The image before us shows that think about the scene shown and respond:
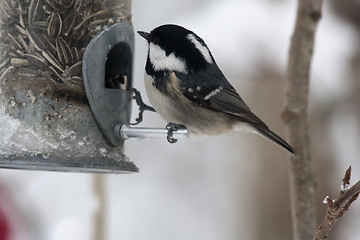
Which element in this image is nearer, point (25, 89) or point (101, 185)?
point (25, 89)

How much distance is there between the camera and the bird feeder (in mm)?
2979

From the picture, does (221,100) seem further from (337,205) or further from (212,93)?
(337,205)

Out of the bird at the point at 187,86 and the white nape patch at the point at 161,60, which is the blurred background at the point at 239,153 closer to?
the bird at the point at 187,86

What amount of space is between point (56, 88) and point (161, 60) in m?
0.61

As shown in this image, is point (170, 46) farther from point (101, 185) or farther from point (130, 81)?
point (101, 185)

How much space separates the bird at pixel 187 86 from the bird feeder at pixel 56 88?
9.6 inches

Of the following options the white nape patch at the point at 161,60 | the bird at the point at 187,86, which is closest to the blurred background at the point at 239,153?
the bird at the point at 187,86

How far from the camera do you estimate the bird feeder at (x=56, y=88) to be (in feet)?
9.77

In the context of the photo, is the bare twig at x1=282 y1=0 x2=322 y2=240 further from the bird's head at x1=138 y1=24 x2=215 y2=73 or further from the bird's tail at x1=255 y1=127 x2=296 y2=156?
the bird's head at x1=138 y1=24 x2=215 y2=73

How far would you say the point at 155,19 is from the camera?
7.06m

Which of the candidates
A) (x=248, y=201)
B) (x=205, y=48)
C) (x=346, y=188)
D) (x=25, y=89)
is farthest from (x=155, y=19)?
(x=346, y=188)

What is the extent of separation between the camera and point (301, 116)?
326cm

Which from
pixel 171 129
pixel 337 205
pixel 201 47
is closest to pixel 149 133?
pixel 171 129

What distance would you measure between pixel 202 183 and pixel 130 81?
12.1 feet
